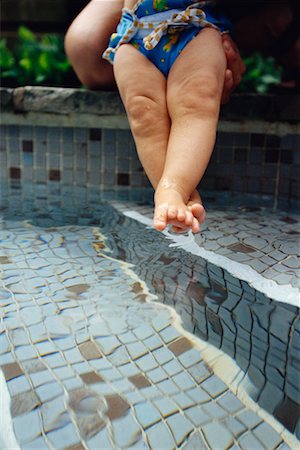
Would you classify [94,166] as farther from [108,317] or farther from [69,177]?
[108,317]

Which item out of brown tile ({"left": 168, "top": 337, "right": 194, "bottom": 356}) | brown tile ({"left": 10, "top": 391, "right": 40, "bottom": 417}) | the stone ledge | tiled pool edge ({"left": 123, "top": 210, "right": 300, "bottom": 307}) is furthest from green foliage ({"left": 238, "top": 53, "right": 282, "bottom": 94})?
brown tile ({"left": 10, "top": 391, "right": 40, "bottom": 417})

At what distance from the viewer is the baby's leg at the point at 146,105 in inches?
58.6

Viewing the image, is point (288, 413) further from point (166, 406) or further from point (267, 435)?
point (166, 406)

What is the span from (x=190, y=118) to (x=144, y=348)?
751 mm

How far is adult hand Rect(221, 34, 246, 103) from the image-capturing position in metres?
1.75

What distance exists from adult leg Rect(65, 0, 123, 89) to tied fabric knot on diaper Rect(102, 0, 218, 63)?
1.25 ft

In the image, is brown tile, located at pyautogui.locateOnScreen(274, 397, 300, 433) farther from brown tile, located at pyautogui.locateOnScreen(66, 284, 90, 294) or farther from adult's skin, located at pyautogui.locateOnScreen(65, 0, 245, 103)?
adult's skin, located at pyautogui.locateOnScreen(65, 0, 245, 103)

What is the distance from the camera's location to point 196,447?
728mm

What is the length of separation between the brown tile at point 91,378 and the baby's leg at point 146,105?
2.17 feet

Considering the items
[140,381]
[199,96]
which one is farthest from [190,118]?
[140,381]

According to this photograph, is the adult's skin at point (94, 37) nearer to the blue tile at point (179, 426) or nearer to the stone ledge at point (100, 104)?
the stone ledge at point (100, 104)

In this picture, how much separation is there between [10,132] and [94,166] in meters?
0.50

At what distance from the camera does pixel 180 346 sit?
96 cm

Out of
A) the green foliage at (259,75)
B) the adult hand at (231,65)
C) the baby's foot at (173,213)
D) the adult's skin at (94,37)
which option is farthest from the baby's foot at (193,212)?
the green foliage at (259,75)
